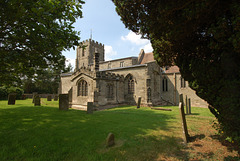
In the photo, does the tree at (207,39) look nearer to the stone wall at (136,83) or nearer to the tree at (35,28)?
the tree at (35,28)

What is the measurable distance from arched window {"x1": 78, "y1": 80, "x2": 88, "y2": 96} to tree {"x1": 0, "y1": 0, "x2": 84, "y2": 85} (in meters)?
9.12

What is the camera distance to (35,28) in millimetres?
5402

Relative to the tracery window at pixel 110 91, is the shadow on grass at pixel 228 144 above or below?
below

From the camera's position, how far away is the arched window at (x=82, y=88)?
1638cm

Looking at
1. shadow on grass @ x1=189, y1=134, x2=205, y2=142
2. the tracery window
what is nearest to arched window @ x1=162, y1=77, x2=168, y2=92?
the tracery window

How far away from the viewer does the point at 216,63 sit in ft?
12.5

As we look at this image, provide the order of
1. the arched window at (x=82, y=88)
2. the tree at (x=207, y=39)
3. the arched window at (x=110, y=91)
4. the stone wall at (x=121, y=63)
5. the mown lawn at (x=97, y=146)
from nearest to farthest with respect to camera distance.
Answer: the tree at (x=207, y=39) → the mown lawn at (x=97, y=146) → the arched window at (x=82, y=88) → the arched window at (x=110, y=91) → the stone wall at (x=121, y=63)

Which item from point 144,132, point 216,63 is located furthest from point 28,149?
point 216,63

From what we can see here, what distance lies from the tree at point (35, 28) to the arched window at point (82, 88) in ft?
29.9

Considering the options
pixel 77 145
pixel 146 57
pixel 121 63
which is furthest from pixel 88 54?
pixel 77 145

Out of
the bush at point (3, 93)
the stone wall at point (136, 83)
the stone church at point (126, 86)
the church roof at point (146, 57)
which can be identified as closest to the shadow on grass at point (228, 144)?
the stone church at point (126, 86)

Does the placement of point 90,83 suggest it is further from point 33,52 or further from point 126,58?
point 126,58

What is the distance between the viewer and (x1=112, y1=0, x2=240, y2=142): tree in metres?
3.30

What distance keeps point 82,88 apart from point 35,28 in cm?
1195
